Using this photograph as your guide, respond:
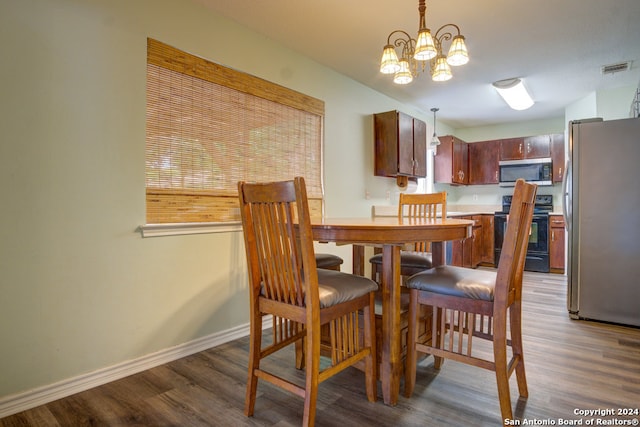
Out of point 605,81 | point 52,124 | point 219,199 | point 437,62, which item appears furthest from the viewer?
point 605,81

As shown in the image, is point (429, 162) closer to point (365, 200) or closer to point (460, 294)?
point (365, 200)

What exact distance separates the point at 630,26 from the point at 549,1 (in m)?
0.84

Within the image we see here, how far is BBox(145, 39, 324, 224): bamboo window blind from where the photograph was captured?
2.15m

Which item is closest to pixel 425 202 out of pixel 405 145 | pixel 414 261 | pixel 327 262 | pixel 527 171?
pixel 414 261

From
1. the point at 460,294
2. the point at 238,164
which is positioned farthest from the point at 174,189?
the point at 460,294

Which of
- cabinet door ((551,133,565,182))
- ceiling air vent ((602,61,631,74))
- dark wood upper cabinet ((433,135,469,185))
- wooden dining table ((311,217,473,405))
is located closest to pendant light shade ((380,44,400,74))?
wooden dining table ((311,217,473,405))

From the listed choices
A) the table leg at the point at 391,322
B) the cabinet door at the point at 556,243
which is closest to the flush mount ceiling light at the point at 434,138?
the cabinet door at the point at 556,243

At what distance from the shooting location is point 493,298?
151 centimetres

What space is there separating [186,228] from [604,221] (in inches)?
123

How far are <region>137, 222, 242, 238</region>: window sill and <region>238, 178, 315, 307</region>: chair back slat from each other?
83 centimetres

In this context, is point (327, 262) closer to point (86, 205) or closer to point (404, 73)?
point (404, 73)

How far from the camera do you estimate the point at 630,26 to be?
2.60 meters

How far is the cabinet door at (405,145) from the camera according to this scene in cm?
388

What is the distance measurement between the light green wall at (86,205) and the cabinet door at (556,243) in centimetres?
452
